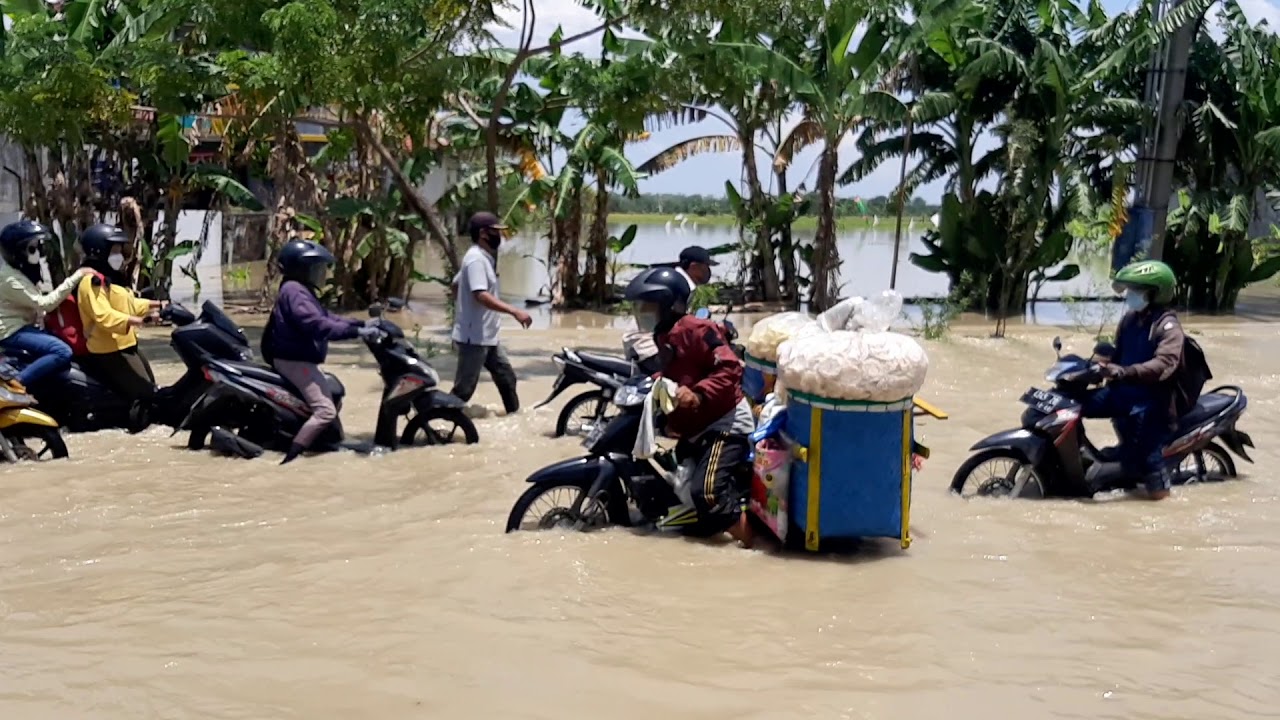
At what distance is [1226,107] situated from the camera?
2114cm

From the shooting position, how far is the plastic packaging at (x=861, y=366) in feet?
18.7

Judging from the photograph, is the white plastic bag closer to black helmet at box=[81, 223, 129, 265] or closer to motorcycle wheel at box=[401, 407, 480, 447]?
motorcycle wheel at box=[401, 407, 480, 447]

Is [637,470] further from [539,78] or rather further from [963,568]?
[539,78]

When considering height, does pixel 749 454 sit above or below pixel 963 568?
above

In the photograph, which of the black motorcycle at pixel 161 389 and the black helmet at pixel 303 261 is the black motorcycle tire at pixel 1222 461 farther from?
the black motorcycle at pixel 161 389

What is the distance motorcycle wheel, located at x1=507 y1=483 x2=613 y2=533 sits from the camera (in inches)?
249

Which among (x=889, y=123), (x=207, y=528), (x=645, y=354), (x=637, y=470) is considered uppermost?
(x=889, y=123)

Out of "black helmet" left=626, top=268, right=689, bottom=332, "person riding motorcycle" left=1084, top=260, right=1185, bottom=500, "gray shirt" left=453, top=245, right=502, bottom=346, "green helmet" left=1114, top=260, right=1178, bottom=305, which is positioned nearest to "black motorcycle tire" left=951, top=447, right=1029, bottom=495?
"person riding motorcycle" left=1084, top=260, right=1185, bottom=500

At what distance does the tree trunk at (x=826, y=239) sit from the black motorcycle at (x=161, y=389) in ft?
37.0

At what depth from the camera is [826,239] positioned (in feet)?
61.1

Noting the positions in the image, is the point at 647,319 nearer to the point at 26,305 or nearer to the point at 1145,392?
the point at 1145,392

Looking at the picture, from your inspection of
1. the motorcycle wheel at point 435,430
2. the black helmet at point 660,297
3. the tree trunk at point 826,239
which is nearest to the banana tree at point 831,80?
the tree trunk at point 826,239

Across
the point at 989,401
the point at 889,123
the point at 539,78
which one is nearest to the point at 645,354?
the point at 989,401

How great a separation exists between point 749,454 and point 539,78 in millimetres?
11900
